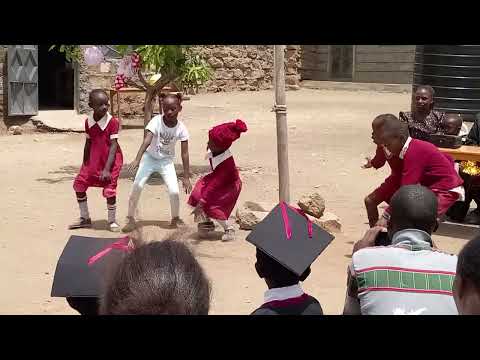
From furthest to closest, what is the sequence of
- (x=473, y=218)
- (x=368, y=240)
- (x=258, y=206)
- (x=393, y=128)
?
(x=473, y=218), (x=258, y=206), (x=393, y=128), (x=368, y=240)

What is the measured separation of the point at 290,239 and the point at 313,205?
4.57 m

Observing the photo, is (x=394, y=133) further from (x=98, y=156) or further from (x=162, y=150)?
(x=98, y=156)

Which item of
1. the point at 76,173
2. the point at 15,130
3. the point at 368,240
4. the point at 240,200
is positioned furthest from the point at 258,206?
the point at 15,130

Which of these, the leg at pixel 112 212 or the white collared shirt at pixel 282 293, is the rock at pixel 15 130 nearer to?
the leg at pixel 112 212

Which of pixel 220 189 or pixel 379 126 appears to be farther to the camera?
pixel 220 189

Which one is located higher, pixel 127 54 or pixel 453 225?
pixel 127 54

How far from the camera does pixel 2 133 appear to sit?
44.9 feet

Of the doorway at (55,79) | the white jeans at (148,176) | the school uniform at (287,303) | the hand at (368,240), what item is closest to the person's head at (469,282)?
the school uniform at (287,303)

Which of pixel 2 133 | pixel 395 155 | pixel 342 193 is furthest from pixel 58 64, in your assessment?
pixel 395 155

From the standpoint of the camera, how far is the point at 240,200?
27.9 feet

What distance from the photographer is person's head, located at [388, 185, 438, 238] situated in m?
3.09
